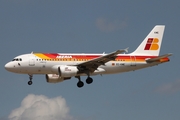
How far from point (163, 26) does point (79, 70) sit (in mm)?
19401

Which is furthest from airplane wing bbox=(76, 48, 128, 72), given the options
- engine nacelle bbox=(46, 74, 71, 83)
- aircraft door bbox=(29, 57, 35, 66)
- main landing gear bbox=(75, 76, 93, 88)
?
aircraft door bbox=(29, 57, 35, 66)

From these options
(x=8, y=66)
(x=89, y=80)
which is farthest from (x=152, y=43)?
(x=8, y=66)

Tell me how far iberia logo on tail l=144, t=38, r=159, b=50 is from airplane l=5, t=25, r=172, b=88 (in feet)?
4.94

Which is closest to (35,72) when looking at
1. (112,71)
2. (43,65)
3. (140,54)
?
(43,65)

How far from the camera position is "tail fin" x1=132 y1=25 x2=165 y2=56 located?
266 ft

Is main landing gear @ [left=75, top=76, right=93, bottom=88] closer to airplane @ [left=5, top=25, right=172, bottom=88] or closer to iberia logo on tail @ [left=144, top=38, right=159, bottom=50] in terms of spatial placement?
airplane @ [left=5, top=25, right=172, bottom=88]

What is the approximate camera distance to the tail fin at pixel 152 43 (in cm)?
8094

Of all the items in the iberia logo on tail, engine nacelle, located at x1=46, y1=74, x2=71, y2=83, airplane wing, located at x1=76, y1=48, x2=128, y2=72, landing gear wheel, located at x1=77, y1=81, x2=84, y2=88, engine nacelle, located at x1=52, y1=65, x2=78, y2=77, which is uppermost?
the iberia logo on tail

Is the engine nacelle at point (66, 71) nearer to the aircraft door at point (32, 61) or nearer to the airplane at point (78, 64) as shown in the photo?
the airplane at point (78, 64)

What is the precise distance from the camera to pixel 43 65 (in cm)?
7338

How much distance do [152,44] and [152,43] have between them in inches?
9.9

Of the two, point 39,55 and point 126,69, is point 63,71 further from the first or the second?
point 126,69

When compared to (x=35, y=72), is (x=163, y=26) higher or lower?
higher

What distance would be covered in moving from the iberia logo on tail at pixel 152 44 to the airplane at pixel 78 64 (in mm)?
1505
